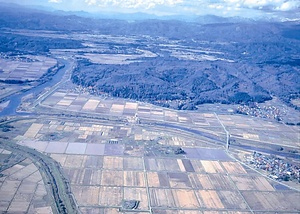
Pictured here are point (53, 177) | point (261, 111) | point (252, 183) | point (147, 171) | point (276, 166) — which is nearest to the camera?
point (53, 177)

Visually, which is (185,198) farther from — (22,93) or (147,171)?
(22,93)

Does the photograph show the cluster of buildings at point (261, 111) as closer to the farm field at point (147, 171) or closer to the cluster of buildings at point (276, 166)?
the farm field at point (147, 171)

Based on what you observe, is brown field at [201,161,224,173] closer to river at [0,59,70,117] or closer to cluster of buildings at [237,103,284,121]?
cluster of buildings at [237,103,284,121]

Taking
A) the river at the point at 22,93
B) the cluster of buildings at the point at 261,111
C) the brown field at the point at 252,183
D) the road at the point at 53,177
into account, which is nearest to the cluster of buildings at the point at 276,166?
the brown field at the point at 252,183

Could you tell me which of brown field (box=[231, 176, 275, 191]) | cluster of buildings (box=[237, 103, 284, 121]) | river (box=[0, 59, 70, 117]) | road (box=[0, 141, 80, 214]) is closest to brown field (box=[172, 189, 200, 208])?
brown field (box=[231, 176, 275, 191])

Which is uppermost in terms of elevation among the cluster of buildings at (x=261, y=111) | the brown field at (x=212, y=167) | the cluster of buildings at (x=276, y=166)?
the brown field at (x=212, y=167)

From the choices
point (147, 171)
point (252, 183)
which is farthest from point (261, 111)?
point (147, 171)

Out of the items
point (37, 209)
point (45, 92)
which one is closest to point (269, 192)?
point (37, 209)
